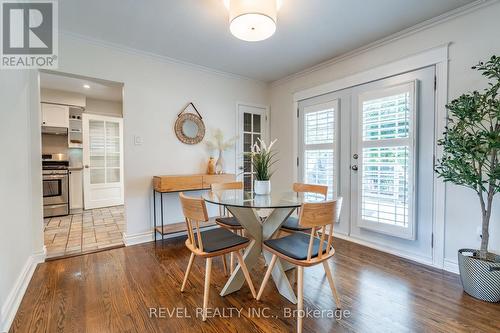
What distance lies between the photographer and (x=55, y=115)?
4.73 m

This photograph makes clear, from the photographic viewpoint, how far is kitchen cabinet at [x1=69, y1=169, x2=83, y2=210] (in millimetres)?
5023

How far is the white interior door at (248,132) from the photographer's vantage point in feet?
13.7

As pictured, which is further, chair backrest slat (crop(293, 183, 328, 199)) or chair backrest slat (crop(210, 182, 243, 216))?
chair backrest slat (crop(210, 182, 243, 216))

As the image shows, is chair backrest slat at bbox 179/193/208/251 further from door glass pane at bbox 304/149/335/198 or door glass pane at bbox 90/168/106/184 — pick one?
door glass pane at bbox 90/168/106/184

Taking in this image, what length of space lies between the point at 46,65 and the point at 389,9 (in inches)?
143

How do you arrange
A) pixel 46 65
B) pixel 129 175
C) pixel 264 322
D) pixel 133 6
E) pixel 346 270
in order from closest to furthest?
1. pixel 264 322
2. pixel 133 6
3. pixel 346 270
4. pixel 46 65
5. pixel 129 175

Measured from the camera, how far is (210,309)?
5.70 feet

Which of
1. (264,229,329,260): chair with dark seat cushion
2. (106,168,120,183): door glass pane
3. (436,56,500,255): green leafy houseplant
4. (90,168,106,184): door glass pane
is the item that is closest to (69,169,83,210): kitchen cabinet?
(90,168,106,184): door glass pane

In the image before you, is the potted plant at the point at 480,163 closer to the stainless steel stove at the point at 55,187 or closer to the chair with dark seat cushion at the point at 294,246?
the chair with dark seat cushion at the point at 294,246

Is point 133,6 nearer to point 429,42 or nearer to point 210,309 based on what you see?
point 210,309

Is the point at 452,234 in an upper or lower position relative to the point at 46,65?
lower

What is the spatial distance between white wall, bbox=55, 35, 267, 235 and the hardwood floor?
3.18ft

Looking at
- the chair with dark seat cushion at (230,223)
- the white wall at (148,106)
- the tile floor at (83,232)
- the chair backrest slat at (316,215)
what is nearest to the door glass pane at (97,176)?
the tile floor at (83,232)

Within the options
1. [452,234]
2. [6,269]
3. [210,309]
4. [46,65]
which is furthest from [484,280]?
[46,65]
